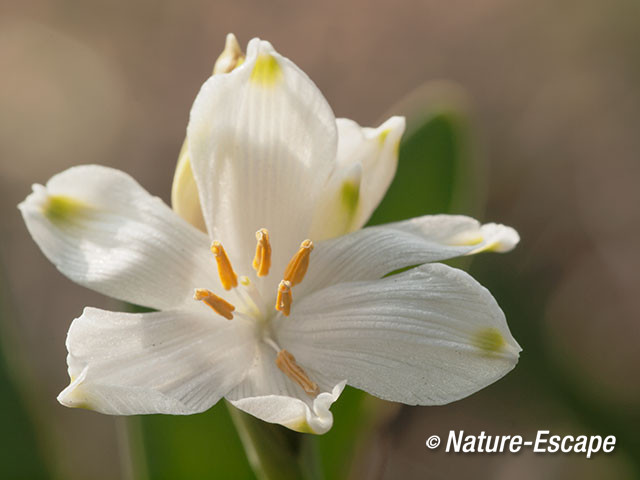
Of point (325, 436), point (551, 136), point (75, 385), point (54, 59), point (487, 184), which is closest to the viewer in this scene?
point (75, 385)

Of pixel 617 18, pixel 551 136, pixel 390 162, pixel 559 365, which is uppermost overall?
pixel 617 18

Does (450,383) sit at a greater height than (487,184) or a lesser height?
lesser


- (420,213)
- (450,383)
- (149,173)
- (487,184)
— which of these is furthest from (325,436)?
(149,173)

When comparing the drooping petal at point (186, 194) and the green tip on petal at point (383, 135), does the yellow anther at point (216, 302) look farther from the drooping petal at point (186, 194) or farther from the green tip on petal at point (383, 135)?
the green tip on petal at point (383, 135)

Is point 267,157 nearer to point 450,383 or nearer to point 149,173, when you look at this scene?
point 450,383

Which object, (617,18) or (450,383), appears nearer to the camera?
(450,383)

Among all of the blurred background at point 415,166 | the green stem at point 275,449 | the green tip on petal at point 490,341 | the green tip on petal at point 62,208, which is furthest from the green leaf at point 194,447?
the green tip on petal at point 490,341

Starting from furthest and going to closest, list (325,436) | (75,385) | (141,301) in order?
(325,436) → (141,301) → (75,385)
